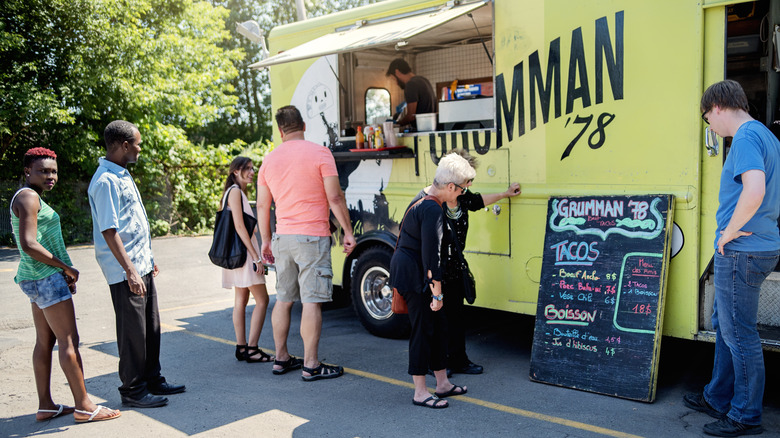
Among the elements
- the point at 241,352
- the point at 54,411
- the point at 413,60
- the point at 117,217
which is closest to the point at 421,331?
the point at 241,352

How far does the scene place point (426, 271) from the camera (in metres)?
4.39

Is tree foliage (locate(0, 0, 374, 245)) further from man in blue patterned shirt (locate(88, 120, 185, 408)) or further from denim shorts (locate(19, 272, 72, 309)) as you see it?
denim shorts (locate(19, 272, 72, 309))

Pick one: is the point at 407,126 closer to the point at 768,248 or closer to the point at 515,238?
the point at 515,238

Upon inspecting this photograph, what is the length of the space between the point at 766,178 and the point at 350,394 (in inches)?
121

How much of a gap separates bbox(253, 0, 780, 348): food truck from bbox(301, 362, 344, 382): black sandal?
1.13 meters

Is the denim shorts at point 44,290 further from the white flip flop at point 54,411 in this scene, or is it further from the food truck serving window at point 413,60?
the food truck serving window at point 413,60

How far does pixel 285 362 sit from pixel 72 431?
1.66m

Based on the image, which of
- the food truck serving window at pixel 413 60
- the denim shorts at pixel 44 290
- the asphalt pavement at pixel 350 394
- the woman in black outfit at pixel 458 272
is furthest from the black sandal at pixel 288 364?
the food truck serving window at pixel 413 60

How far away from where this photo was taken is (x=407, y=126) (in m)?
6.45

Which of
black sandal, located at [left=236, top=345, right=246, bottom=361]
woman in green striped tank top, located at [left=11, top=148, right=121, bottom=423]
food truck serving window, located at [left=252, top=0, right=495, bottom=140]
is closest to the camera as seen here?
woman in green striped tank top, located at [left=11, top=148, right=121, bottom=423]

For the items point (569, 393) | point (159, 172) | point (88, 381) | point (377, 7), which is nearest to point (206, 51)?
point (159, 172)

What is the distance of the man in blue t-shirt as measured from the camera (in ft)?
12.3

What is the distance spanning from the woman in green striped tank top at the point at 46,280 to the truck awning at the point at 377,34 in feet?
7.95

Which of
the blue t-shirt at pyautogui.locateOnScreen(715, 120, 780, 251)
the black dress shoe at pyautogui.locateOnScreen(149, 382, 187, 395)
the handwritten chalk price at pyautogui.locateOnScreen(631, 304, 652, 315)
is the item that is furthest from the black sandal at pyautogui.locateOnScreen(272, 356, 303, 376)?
the blue t-shirt at pyautogui.locateOnScreen(715, 120, 780, 251)
